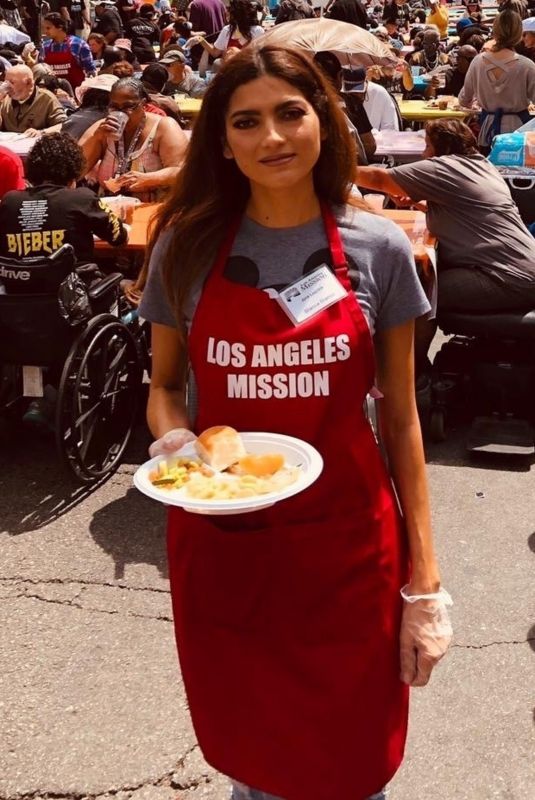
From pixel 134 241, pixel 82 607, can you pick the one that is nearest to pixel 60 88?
pixel 134 241

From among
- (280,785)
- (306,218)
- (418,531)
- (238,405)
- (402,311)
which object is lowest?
(280,785)

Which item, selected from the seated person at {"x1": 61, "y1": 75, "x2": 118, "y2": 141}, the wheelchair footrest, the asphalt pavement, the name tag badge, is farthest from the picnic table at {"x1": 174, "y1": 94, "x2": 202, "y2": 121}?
the name tag badge

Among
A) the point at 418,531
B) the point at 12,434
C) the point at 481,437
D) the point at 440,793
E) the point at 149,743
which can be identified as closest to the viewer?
the point at 418,531

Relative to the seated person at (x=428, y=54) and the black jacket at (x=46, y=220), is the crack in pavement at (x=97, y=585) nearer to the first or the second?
the black jacket at (x=46, y=220)

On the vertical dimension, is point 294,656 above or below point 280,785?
above

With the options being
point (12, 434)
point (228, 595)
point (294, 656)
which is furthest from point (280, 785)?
point (12, 434)

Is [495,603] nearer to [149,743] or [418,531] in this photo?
[149,743]

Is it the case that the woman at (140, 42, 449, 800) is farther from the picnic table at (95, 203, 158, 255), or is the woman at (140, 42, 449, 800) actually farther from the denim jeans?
the picnic table at (95, 203, 158, 255)

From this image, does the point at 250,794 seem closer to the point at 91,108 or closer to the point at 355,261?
the point at 355,261

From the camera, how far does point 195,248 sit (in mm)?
1448

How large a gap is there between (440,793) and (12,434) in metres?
2.99

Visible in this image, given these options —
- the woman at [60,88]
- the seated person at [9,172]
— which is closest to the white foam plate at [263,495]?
the seated person at [9,172]

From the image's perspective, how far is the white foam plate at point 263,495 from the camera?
1.26m

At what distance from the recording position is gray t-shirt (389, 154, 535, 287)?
165 inches
